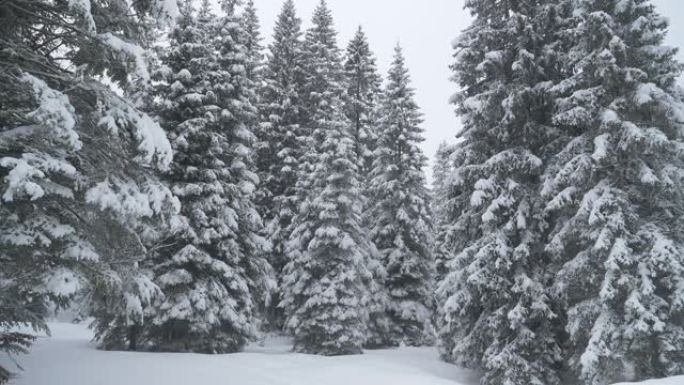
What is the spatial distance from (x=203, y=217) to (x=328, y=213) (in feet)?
20.3

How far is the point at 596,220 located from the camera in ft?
44.8

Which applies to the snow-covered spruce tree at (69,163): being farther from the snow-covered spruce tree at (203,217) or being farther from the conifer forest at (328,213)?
the snow-covered spruce tree at (203,217)

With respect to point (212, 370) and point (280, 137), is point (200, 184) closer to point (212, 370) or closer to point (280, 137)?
point (212, 370)

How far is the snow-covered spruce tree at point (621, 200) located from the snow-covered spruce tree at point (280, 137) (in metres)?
15.1

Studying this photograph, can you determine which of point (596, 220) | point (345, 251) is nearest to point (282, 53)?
point (345, 251)

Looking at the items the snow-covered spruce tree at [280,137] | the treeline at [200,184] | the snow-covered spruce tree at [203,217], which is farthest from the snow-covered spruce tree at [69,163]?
the snow-covered spruce tree at [280,137]

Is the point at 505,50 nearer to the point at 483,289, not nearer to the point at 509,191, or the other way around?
the point at 509,191

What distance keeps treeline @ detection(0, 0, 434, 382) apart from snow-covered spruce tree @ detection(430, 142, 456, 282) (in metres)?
1.88

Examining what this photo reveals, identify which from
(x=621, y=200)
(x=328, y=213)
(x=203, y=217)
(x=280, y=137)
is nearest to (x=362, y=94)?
(x=280, y=137)

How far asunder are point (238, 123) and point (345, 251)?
742 cm

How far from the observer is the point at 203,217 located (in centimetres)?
1841

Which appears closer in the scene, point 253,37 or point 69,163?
point 69,163

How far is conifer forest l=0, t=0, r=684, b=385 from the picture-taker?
24.4 ft

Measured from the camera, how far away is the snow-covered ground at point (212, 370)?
1158cm
